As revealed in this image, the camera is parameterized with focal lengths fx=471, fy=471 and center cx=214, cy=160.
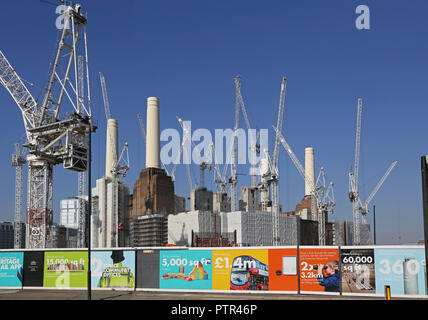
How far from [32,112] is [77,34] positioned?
1741 cm

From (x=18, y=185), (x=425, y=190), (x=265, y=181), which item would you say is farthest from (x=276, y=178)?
(x=425, y=190)

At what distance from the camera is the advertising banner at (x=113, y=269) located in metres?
33.8

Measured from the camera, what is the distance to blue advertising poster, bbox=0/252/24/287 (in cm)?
3600

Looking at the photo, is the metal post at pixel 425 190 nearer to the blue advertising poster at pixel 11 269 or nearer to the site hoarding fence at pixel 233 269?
the site hoarding fence at pixel 233 269

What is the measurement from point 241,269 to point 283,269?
9.34 feet

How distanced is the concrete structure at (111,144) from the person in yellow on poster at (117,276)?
458ft

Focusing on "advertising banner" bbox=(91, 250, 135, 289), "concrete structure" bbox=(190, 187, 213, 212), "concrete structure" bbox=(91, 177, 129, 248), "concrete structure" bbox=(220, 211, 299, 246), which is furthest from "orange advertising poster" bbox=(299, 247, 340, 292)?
"concrete structure" bbox=(190, 187, 213, 212)

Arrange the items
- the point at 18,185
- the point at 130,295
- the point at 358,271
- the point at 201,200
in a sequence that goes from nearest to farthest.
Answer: the point at 358,271
the point at 130,295
the point at 18,185
the point at 201,200

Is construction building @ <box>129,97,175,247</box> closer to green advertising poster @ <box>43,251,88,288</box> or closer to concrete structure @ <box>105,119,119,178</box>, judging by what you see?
concrete structure @ <box>105,119,119,178</box>

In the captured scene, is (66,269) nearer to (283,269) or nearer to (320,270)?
(283,269)

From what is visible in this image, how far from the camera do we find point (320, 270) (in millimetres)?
29703
